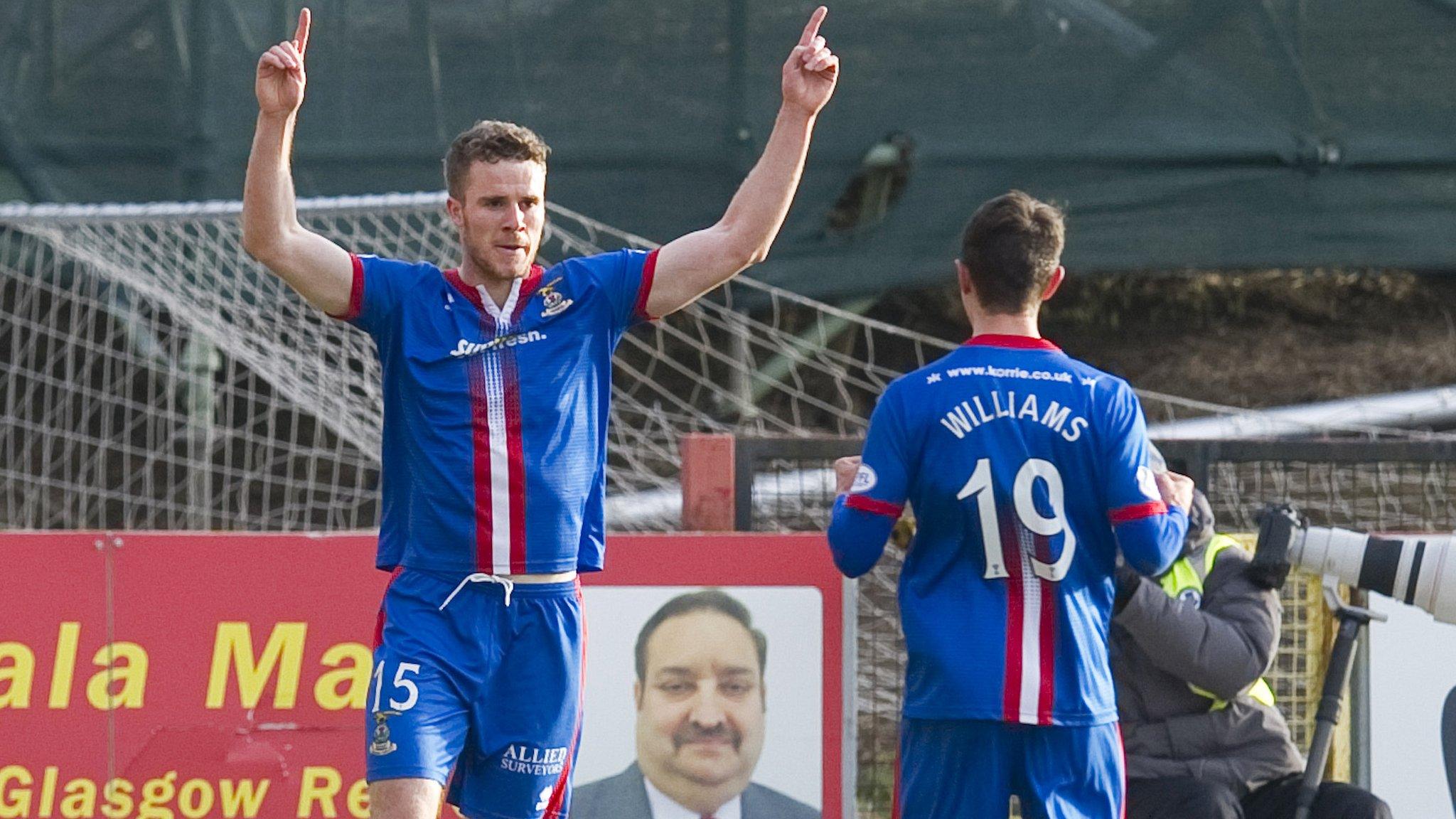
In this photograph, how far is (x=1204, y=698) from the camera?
430 centimetres

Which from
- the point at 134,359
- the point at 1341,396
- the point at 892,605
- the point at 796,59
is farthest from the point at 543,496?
the point at 1341,396

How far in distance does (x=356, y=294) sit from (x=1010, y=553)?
1.37 metres

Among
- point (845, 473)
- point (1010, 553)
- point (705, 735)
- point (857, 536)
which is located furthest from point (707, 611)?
point (1010, 553)

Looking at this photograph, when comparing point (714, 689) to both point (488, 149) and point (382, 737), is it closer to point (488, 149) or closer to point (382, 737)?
point (382, 737)

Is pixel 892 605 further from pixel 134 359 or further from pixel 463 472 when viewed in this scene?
pixel 134 359

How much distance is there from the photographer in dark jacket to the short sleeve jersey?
1.47 meters

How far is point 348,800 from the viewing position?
507 centimetres

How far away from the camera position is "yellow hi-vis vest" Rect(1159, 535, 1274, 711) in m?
4.30

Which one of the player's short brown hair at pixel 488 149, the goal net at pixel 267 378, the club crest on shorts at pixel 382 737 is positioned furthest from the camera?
the goal net at pixel 267 378

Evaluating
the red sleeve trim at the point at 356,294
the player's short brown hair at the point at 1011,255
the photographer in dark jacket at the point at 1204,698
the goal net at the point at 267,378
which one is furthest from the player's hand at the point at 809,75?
the goal net at the point at 267,378

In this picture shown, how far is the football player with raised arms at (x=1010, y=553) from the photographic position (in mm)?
3334

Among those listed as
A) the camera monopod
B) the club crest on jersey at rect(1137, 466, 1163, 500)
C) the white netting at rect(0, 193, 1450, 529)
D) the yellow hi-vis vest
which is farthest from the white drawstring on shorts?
the white netting at rect(0, 193, 1450, 529)

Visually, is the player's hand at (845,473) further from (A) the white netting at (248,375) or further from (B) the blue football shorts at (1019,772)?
(A) the white netting at (248,375)

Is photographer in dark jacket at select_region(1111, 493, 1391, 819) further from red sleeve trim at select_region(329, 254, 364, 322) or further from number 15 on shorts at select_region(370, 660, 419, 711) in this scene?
red sleeve trim at select_region(329, 254, 364, 322)
